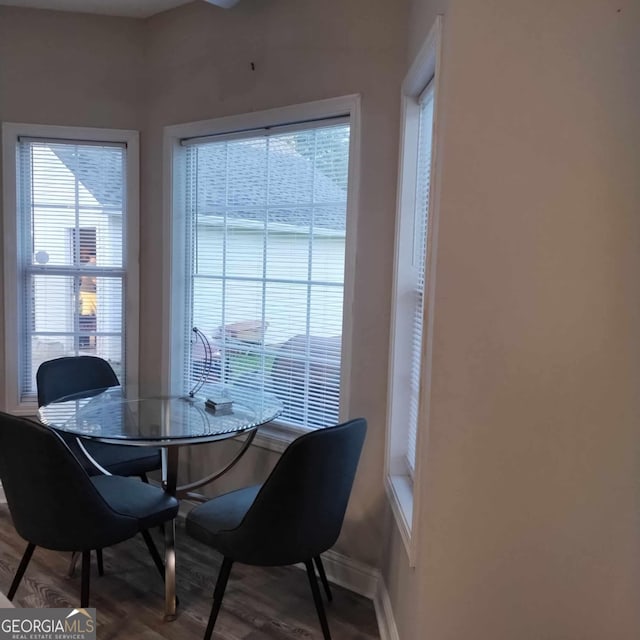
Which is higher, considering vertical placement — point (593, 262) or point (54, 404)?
point (593, 262)

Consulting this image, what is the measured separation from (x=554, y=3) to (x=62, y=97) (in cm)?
266

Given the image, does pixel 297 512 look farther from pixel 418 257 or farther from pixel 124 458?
pixel 124 458

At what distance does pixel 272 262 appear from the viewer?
111 inches

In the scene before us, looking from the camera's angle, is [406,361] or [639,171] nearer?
[639,171]

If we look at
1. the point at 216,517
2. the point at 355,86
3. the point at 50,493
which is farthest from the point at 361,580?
the point at 355,86

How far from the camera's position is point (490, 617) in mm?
1619

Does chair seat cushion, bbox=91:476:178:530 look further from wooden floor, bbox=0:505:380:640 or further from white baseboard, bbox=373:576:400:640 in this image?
white baseboard, bbox=373:576:400:640

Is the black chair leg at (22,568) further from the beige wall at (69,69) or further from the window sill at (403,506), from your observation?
the beige wall at (69,69)

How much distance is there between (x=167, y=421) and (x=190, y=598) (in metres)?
0.74

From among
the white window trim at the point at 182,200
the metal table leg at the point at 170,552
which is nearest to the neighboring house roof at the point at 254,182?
the white window trim at the point at 182,200

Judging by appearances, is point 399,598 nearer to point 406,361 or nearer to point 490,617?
point 490,617

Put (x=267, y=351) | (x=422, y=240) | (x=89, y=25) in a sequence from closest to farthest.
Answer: (x=422, y=240) < (x=267, y=351) < (x=89, y=25)

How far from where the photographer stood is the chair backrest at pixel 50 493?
1.89m

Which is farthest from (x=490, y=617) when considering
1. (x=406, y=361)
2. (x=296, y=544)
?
(x=406, y=361)
